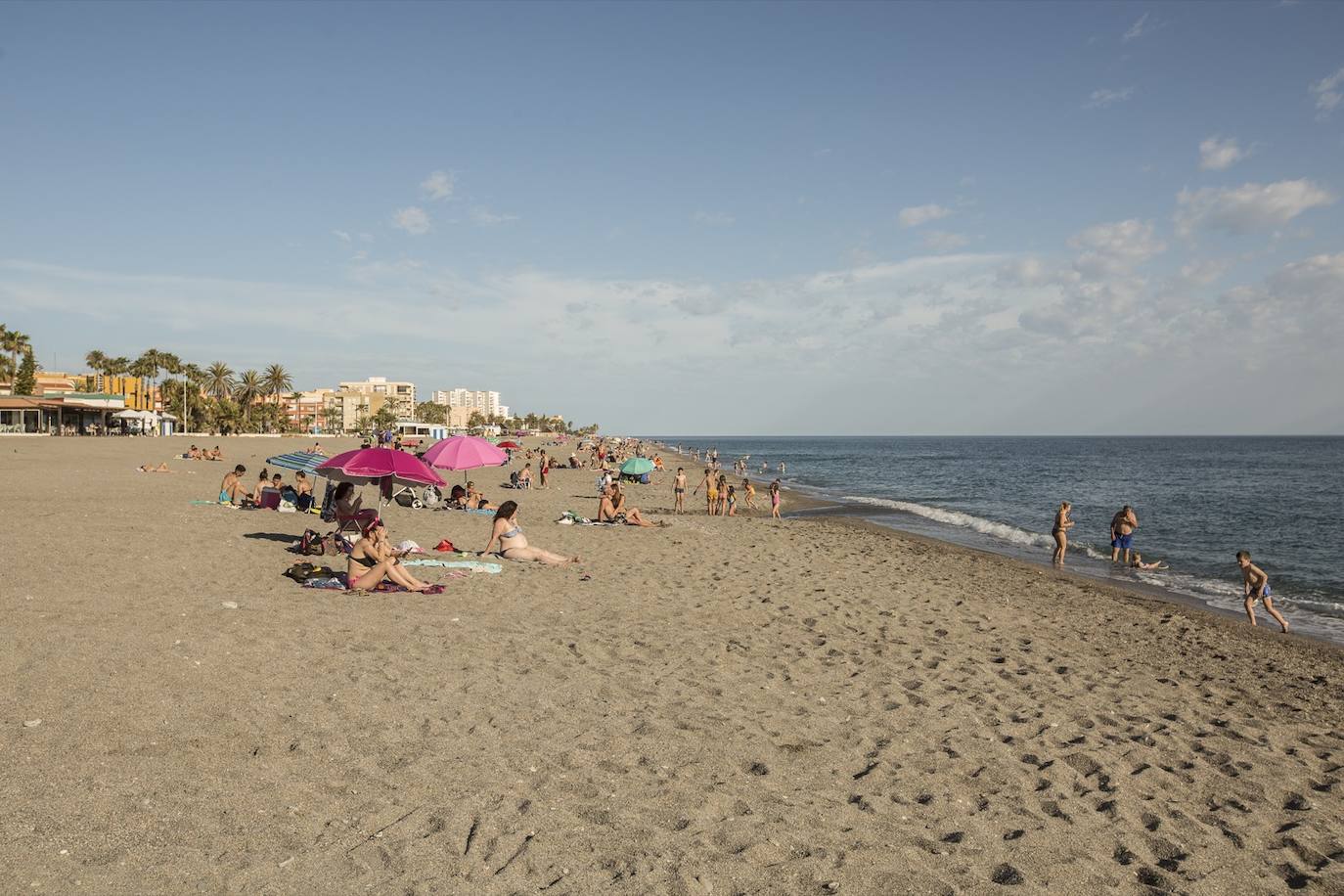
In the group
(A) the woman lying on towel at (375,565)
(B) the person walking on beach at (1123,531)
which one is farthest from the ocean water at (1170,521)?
(A) the woman lying on towel at (375,565)

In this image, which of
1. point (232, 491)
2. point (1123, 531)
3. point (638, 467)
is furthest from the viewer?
point (638, 467)

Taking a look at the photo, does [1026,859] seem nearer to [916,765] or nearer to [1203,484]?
[916,765]

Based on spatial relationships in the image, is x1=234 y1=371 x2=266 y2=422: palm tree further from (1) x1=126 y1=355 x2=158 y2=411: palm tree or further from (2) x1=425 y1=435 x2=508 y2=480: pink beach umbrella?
(2) x1=425 y1=435 x2=508 y2=480: pink beach umbrella

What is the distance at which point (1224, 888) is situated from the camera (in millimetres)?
4172

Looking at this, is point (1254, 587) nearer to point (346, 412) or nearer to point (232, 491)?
point (232, 491)

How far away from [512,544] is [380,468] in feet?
8.16

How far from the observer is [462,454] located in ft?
53.3

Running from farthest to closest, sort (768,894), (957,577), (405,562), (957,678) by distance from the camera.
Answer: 1. (957,577)
2. (405,562)
3. (957,678)
4. (768,894)

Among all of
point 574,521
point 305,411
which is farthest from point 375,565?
point 305,411

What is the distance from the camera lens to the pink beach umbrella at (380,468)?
482 inches

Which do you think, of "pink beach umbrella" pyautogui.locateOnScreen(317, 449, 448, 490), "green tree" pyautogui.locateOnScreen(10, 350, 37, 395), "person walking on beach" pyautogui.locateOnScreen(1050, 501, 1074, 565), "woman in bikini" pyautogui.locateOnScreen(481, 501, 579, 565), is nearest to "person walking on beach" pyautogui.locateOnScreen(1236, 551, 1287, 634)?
"person walking on beach" pyautogui.locateOnScreen(1050, 501, 1074, 565)

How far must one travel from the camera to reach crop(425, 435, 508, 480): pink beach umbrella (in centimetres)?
1602

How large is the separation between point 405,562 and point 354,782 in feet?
25.8

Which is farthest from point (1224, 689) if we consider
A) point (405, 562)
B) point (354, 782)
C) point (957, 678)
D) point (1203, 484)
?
point (1203, 484)
